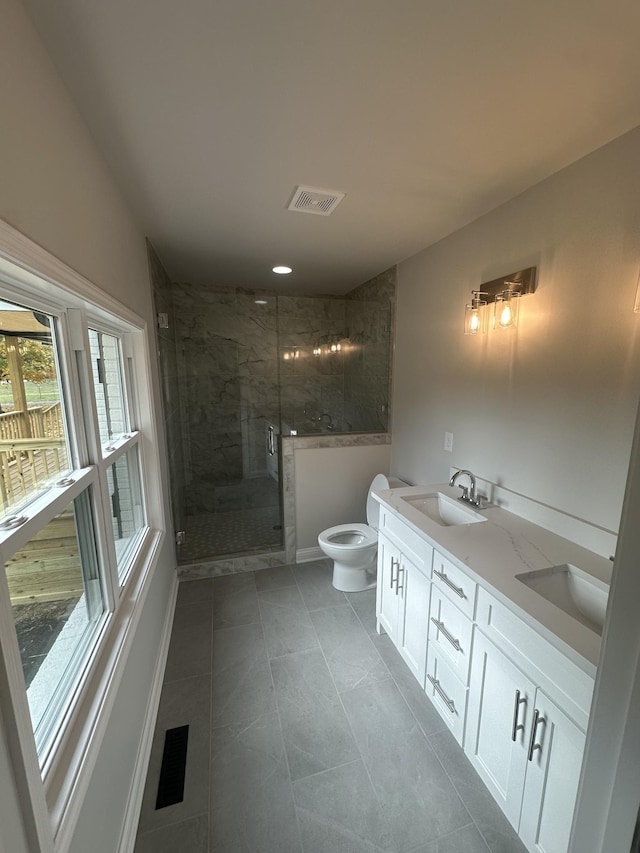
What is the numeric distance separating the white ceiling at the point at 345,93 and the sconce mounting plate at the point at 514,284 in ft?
1.25

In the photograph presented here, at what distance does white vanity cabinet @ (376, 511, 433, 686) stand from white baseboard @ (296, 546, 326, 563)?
1.01 m

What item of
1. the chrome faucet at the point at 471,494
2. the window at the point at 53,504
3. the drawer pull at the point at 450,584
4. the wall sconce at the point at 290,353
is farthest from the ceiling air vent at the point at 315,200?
the wall sconce at the point at 290,353

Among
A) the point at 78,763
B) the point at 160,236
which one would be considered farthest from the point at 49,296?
the point at 160,236

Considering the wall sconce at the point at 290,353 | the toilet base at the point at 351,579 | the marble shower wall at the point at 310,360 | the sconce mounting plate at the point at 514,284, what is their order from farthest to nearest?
1. the wall sconce at the point at 290,353
2. the marble shower wall at the point at 310,360
3. the toilet base at the point at 351,579
4. the sconce mounting plate at the point at 514,284

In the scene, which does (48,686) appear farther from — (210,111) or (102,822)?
(210,111)

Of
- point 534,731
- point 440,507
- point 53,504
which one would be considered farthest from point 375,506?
point 53,504

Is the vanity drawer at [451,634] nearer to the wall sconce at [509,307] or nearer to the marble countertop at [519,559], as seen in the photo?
the marble countertop at [519,559]

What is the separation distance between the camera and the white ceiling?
88cm

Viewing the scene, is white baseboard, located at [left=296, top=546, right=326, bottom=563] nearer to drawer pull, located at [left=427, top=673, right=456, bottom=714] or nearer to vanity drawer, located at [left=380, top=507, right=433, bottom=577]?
vanity drawer, located at [left=380, top=507, right=433, bottom=577]

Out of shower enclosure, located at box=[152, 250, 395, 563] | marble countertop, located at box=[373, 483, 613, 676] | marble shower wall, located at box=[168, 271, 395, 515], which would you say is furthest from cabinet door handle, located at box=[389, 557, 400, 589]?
marble shower wall, located at box=[168, 271, 395, 515]

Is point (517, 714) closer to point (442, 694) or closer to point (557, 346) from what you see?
point (442, 694)

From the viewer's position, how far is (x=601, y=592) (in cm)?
126

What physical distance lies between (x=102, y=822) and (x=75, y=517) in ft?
2.89

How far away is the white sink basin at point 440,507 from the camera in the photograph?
202 cm
